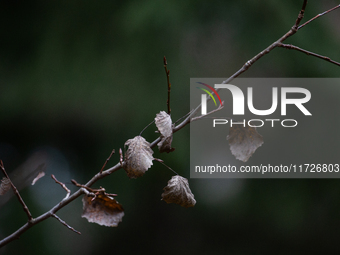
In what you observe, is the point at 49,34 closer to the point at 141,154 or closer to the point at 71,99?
the point at 71,99

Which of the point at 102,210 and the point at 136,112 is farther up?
the point at 136,112

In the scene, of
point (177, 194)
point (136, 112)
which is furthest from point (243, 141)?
point (136, 112)

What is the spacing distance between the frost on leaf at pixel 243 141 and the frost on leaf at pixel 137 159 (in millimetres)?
110

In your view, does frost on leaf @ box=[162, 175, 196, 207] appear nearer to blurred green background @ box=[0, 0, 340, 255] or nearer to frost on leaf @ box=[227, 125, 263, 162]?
frost on leaf @ box=[227, 125, 263, 162]

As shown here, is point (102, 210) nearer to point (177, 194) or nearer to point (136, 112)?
point (177, 194)

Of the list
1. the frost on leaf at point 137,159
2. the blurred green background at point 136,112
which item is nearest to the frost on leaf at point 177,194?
the frost on leaf at point 137,159

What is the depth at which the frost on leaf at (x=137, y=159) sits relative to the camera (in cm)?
31

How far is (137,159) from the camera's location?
31 centimetres

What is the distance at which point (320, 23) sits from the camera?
2.61 ft

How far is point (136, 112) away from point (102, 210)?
1.40ft

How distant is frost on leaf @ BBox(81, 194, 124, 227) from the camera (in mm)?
345

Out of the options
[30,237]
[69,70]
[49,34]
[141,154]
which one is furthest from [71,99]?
[141,154]

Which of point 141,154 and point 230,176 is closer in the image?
point 141,154

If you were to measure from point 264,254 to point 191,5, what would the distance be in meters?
0.75
